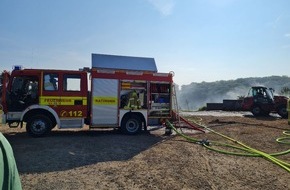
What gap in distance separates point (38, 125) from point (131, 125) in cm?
370

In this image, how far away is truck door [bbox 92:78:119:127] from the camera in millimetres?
12109

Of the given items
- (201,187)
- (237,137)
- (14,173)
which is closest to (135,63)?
(237,137)

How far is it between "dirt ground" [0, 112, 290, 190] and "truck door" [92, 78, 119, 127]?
119 centimetres

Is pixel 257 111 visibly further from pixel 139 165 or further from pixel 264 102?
pixel 139 165

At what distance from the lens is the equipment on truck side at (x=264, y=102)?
2286cm

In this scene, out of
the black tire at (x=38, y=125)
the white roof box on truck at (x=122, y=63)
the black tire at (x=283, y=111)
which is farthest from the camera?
the black tire at (x=283, y=111)

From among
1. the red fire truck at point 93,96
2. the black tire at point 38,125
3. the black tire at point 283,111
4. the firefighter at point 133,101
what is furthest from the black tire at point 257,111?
the black tire at point 38,125

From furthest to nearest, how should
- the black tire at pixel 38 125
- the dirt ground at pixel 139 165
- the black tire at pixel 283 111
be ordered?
1. the black tire at pixel 283 111
2. the black tire at pixel 38 125
3. the dirt ground at pixel 139 165

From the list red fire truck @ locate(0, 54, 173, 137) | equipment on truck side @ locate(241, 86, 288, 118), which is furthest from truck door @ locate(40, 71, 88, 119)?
equipment on truck side @ locate(241, 86, 288, 118)

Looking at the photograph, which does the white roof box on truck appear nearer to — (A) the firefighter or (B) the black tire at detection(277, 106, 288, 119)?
(A) the firefighter

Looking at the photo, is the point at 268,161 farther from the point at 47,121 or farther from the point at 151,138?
the point at 47,121

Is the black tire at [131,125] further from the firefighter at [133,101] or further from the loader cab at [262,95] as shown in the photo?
the loader cab at [262,95]

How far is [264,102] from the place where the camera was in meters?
23.3

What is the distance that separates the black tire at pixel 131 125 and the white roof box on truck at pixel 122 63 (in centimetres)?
209
